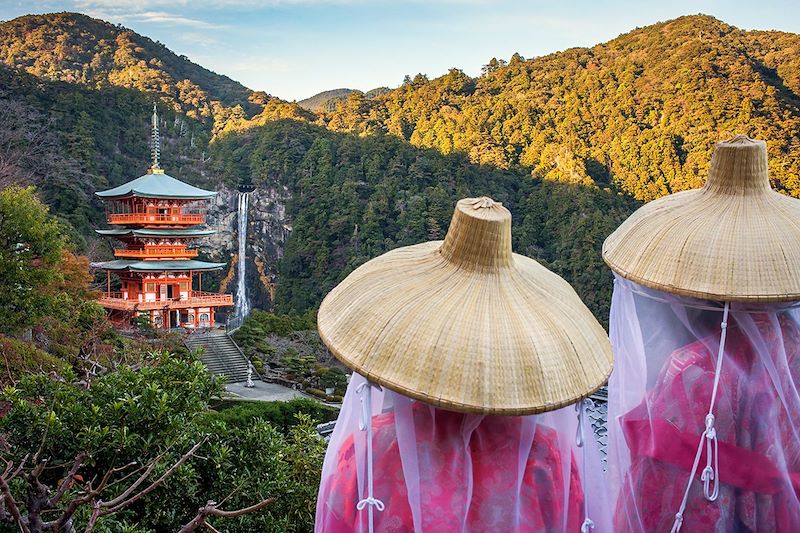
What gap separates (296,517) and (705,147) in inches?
1194

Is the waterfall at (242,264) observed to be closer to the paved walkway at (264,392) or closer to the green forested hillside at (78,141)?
the green forested hillside at (78,141)

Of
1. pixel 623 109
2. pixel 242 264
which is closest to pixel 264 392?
pixel 242 264

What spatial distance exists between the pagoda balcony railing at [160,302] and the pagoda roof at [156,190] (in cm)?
339

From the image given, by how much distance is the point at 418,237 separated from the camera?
30594 millimetres

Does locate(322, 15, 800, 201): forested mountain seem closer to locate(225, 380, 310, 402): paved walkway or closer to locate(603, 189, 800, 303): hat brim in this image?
locate(225, 380, 310, 402): paved walkway

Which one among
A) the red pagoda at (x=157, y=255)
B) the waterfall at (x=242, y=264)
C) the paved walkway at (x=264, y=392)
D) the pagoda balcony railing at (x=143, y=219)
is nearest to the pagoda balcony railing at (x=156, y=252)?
the red pagoda at (x=157, y=255)

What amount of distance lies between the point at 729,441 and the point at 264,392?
15159mm

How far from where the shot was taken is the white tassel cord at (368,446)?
4.04 feet

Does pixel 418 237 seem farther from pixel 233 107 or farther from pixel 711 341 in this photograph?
pixel 711 341

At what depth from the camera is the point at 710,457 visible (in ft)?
5.18

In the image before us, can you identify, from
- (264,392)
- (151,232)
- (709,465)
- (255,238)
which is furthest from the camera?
(255,238)

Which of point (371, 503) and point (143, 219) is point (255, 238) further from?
point (371, 503)

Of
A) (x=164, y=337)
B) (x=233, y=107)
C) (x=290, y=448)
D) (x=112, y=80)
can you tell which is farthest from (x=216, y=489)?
(x=112, y=80)

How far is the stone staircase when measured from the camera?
17.0 metres
